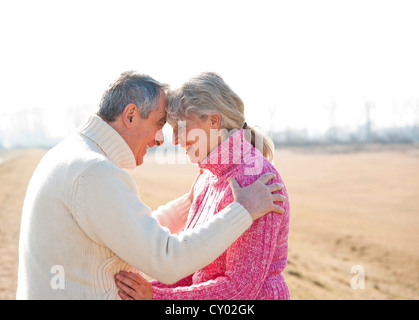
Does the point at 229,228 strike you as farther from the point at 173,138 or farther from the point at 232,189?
the point at 173,138

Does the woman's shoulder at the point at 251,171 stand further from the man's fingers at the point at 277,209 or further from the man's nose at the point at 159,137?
the man's nose at the point at 159,137

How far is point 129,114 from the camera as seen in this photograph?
253cm

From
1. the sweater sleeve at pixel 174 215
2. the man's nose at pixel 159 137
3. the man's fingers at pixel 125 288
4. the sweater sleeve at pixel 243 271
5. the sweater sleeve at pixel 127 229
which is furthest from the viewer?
the sweater sleeve at pixel 174 215

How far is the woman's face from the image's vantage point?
8.77 ft

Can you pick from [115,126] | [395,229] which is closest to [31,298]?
[115,126]

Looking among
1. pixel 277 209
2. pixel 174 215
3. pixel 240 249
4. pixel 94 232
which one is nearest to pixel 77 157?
pixel 94 232

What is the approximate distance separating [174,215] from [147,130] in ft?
2.99

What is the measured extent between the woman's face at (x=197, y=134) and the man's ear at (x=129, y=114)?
0.30 metres

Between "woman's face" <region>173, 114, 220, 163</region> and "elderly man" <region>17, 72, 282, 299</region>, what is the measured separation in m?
0.49

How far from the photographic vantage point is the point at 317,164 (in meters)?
38.9

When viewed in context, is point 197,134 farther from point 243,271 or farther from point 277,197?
point 243,271

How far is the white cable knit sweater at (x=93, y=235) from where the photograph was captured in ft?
6.88

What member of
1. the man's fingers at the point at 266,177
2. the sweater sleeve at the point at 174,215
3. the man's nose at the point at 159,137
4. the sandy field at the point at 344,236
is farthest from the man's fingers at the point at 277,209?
the sandy field at the point at 344,236

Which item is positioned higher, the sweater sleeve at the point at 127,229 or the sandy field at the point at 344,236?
the sweater sleeve at the point at 127,229
